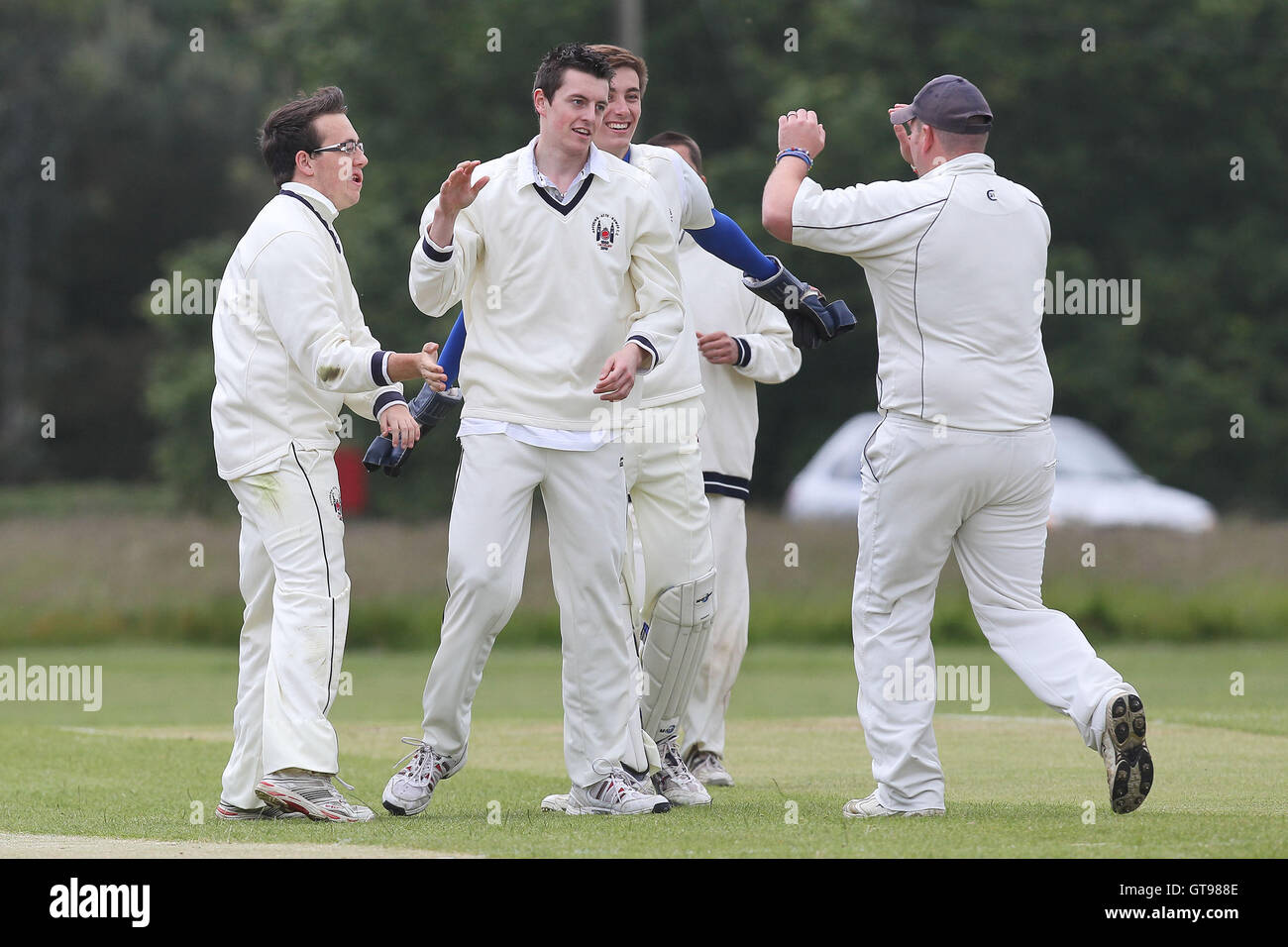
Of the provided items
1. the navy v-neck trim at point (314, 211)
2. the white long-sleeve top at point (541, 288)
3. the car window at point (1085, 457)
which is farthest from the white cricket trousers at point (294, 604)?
the car window at point (1085, 457)

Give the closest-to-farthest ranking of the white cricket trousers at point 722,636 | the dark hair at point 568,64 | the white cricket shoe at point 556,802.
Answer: the dark hair at point 568,64
the white cricket shoe at point 556,802
the white cricket trousers at point 722,636

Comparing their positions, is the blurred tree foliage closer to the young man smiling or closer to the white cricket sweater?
the white cricket sweater

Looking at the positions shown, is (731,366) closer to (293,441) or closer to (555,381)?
(555,381)

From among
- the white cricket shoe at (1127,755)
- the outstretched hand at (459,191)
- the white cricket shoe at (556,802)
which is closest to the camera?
the white cricket shoe at (1127,755)

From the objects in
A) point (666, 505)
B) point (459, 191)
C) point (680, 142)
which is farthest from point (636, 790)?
point (680, 142)

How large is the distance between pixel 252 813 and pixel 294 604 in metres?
0.81

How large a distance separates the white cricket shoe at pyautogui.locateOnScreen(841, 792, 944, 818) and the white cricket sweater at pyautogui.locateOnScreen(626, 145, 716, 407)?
67.8 inches

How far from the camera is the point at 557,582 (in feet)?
22.7

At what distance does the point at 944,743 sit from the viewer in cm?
968

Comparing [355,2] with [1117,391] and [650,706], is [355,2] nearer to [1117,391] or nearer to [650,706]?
[1117,391]

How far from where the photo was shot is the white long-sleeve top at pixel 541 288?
22.1ft

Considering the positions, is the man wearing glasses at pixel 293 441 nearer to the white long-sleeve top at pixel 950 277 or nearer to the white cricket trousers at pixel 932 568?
the white long-sleeve top at pixel 950 277

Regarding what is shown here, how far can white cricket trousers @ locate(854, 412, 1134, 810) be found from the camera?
6.68 m
